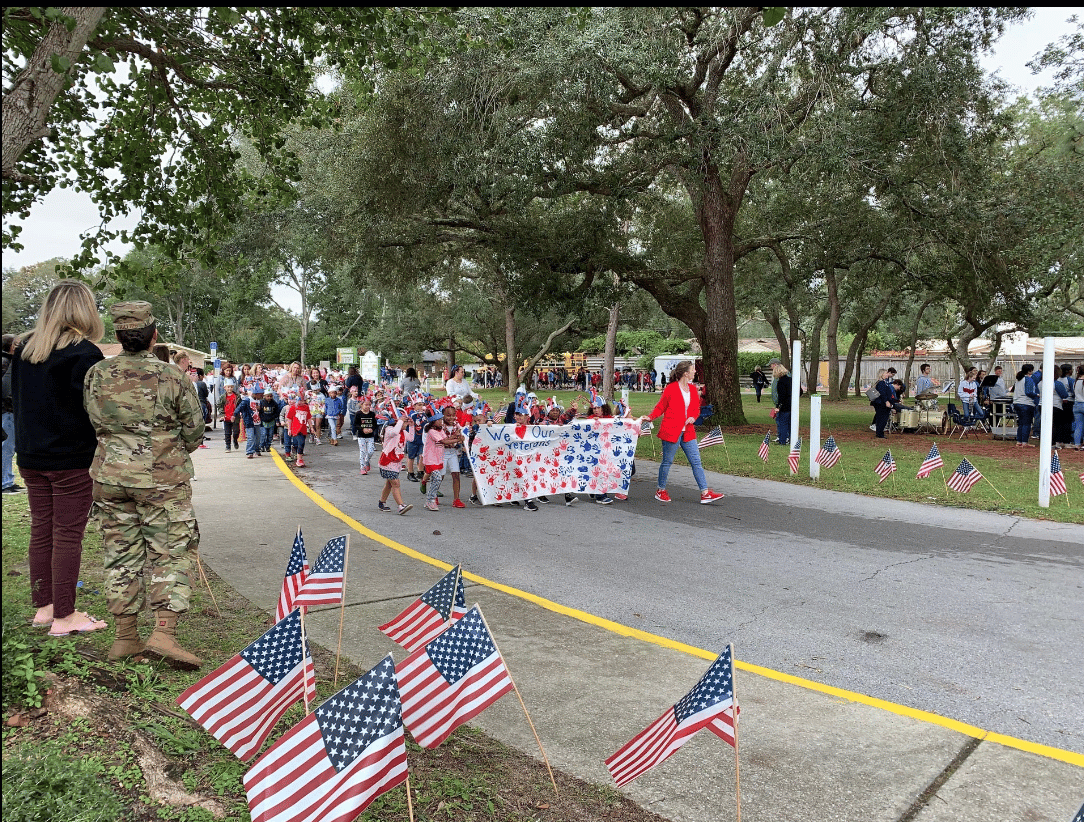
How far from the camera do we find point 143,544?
4.37 meters

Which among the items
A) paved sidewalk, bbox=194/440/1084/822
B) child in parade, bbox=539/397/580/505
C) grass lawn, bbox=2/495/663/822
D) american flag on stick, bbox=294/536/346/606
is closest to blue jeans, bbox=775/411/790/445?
child in parade, bbox=539/397/580/505

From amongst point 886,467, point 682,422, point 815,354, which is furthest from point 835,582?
point 815,354

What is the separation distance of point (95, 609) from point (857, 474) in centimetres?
1158

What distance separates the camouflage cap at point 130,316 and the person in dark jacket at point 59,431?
0.19 metres

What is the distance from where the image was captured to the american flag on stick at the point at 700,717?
9.88 feet

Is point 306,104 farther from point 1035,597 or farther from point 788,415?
point 788,415

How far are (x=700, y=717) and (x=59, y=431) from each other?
12.6 ft

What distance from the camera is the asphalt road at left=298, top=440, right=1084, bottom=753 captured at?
468cm

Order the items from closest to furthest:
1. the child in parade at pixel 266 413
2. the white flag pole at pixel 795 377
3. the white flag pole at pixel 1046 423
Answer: the white flag pole at pixel 1046 423 < the white flag pole at pixel 795 377 < the child in parade at pixel 266 413

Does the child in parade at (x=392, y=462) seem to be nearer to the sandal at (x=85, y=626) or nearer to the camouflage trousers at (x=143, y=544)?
the sandal at (x=85, y=626)

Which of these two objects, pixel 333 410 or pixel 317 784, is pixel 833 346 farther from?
pixel 317 784

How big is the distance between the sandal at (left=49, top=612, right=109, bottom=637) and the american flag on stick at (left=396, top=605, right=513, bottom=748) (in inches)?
95.1

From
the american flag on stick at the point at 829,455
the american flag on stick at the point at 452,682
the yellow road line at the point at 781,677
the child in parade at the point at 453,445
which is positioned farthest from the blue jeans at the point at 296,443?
the american flag on stick at the point at 452,682

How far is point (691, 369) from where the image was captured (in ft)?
35.5
